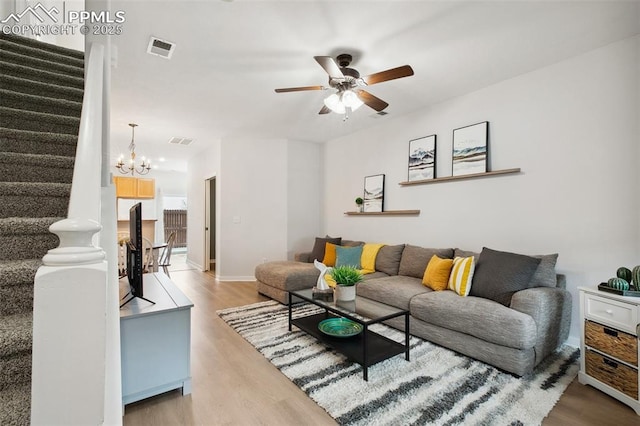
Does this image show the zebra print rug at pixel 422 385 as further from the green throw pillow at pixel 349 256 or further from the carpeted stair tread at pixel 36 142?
the carpeted stair tread at pixel 36 142

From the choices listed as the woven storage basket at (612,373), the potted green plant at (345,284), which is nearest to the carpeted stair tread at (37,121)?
the potted green plant at (345,284)

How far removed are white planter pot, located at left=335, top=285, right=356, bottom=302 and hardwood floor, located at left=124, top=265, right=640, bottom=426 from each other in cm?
77

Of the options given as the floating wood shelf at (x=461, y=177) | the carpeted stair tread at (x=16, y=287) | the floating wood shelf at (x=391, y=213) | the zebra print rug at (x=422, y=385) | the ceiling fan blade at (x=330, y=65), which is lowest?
the zebra print rug at (x=422, y=385)

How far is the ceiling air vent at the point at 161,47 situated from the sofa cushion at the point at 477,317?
3.09m

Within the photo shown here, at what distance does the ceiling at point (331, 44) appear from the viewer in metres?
2.10

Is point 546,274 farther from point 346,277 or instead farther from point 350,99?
point 350,99

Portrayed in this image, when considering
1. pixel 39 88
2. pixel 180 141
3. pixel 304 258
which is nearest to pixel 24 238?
pixel 39 88

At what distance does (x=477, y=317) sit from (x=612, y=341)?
2.52 ft

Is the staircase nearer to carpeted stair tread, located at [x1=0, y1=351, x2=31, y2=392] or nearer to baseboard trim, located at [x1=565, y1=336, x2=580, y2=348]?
carpeted stair tread, located at [x1=0, y1=351, x2=31, y2=392]

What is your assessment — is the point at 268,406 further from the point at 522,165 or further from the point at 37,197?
the point at 522,165

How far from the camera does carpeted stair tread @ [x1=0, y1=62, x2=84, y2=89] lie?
216cm

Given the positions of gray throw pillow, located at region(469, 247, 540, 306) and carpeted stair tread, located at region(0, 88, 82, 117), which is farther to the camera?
gray throw pillow, located at region(469, 247, 540, 306)

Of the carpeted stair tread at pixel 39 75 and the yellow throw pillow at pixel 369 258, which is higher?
the carpeted stair tread at pixel 39 75

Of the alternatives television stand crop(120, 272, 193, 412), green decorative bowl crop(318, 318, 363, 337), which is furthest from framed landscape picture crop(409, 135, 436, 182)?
television stand crop(120, 272, 193, 412)
